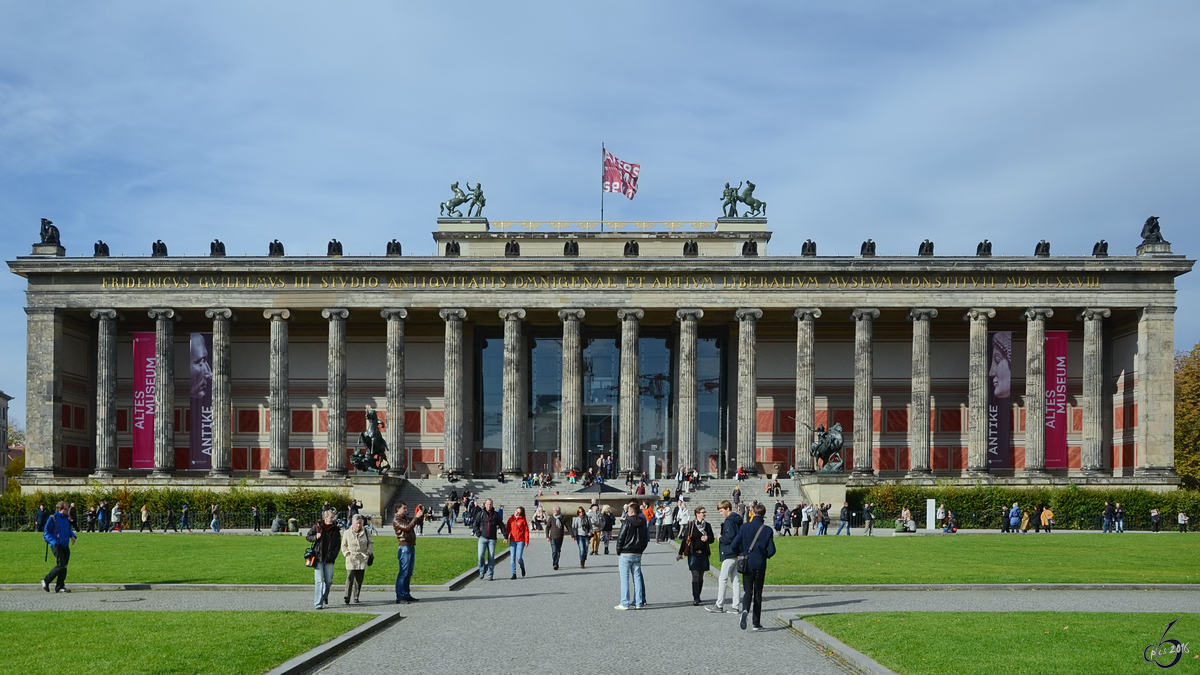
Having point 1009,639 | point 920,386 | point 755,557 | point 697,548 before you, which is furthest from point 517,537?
point 920,386

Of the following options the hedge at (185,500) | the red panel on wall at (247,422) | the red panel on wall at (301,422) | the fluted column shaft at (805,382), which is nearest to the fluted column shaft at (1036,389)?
the fluted column shaft at (805,382)

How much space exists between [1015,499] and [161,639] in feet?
176

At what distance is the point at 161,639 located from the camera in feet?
58.6

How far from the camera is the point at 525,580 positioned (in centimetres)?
3067

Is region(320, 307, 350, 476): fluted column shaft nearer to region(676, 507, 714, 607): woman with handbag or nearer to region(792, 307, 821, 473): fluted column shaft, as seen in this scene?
region(792, 307, 821, 473): fluted column shaft

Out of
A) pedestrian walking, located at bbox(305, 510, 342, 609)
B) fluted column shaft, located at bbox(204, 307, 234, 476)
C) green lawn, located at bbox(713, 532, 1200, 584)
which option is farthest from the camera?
fluted column shaft, located at bbox(204, 307, 234, 476)

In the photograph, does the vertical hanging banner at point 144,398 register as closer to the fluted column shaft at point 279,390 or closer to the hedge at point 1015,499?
the fluted column shaft at point 279,390

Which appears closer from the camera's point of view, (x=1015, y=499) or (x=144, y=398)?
(x=1015, y=499)

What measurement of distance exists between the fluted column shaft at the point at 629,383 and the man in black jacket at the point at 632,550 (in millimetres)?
49002

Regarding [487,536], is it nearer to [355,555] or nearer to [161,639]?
[355,555]

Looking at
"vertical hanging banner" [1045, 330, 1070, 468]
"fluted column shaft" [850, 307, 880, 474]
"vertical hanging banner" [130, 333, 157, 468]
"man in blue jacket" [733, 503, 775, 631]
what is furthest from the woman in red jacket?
"vertical hanging banner" [1045, 330, 1070, 468]

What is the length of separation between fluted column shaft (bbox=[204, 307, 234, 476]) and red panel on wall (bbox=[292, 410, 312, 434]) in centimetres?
605

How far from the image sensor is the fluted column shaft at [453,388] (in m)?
73.2

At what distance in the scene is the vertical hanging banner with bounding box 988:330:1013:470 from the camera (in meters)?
73.4
